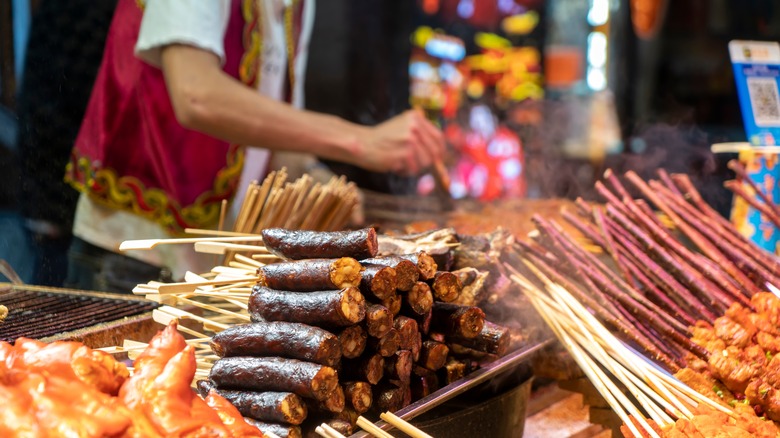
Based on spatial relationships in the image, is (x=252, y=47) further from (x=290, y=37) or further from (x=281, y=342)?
(x=281, y=342)

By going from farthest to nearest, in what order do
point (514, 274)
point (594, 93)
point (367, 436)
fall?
point (594, 93) → point (514, 274) → point (367, 436)

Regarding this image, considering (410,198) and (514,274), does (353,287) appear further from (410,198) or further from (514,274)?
Result: (410,198)

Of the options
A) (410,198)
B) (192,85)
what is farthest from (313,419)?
(410,198)

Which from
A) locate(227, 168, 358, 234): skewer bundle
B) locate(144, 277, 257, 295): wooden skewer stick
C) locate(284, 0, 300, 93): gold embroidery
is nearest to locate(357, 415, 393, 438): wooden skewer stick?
locate(144, 277, 257, 295): wooden skewer stick

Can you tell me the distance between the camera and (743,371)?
2111mm

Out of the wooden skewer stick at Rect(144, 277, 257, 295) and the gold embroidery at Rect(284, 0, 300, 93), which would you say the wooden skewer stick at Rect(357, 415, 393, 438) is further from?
the gold embroidery at Rect(284, 0, 300, 93)

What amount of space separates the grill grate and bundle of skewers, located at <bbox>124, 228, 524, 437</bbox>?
0.48 m

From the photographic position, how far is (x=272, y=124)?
13.4 feet

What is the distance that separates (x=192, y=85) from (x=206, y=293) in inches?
74.3

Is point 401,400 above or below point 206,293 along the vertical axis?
below

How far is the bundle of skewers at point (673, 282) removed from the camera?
2.22 meters

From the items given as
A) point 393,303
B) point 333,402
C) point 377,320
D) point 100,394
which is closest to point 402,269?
point 393,303

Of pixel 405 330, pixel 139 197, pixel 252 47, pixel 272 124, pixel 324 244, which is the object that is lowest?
pixel 139 197

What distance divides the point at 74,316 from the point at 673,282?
2121 millimetres
